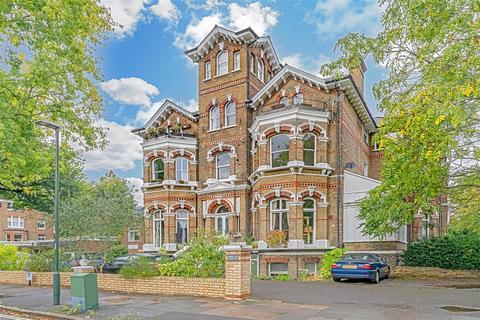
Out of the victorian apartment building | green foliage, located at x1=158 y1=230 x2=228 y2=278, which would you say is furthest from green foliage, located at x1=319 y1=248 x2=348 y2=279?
green foliage, located at x1=158 y1=230 x2=228 y2=278

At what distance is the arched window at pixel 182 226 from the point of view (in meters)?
27.9

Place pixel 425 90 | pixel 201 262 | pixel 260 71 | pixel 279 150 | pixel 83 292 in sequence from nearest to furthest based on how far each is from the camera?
pixel 425 90, pixel 83 292, pixel 201 262, pixel 279 150, pixel 260 71

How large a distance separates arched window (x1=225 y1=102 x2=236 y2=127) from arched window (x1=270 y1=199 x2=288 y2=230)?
249 inches

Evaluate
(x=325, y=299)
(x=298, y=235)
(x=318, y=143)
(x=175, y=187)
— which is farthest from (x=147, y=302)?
(x=175, y=187)

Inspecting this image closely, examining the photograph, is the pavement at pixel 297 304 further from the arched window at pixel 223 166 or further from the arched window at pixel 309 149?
the arched window at pixel 223 166

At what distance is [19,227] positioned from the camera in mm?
65938

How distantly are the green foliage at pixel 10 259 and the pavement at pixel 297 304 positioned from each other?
5.58 m

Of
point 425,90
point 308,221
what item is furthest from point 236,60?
point 425,90

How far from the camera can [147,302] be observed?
12.5 metres

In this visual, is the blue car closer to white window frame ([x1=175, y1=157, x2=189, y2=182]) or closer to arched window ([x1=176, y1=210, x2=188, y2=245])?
arched window ([x1=176, y1=210, x2=188, y2=245])

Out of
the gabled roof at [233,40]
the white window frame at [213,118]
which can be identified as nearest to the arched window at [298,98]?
the gabled roof at [233,40]

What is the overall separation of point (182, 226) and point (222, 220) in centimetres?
298

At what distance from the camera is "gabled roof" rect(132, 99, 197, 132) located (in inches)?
1145

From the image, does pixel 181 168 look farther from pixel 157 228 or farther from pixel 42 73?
pixel 42 73
